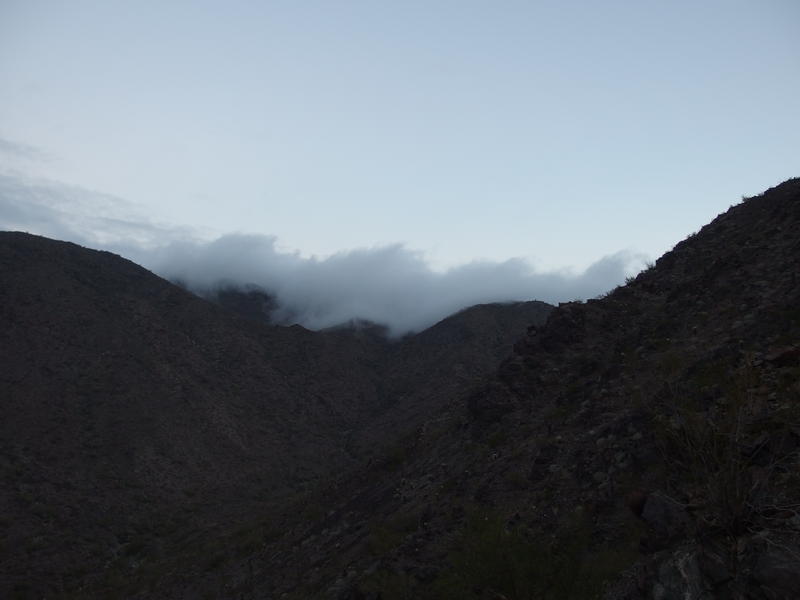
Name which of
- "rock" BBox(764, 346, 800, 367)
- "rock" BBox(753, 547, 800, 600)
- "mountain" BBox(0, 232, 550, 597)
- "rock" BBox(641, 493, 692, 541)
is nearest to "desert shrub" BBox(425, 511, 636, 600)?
"rock" BBox(641, 493, 692, 541)

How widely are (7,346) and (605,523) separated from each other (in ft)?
127

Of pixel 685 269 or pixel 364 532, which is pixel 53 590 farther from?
pixel 685 269

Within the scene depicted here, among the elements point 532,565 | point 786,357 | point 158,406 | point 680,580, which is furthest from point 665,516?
point 158,406

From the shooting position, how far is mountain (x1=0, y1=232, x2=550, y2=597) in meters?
24.8

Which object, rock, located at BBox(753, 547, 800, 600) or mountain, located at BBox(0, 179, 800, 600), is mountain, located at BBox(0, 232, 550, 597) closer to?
mountain, located at BBox(0, 179, 800, 600)

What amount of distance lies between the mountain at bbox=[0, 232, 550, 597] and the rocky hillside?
8115mm

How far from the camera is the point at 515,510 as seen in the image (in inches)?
401

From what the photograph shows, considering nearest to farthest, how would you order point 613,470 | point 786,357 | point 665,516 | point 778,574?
point 778,574, point 665,516, point 786,357, point 613,470

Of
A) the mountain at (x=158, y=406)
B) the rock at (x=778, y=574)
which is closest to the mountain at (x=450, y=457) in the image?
the rock at (x=778, y=574)

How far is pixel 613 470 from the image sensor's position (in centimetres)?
930

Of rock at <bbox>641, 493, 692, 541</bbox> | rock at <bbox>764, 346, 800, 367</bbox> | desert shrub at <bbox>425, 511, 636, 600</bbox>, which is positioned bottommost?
desert shrub at <bbox>425, 511, 636, 600</bbox>

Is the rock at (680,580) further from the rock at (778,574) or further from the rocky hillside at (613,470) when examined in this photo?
the rock at (778,574)

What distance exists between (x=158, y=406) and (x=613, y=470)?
1267 inches

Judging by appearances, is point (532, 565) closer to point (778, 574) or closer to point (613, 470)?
point (613, 470)
